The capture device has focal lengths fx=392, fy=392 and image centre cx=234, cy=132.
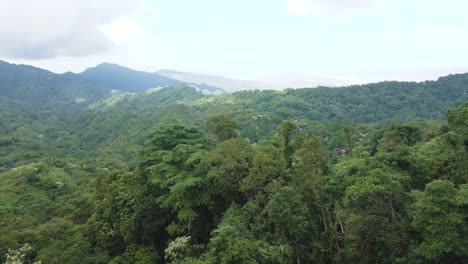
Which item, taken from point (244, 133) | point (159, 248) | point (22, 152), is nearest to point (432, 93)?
point (244, 133)

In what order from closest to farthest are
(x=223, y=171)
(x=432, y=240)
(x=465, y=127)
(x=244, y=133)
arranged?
(x=432, y=240) < (x=223, y=171) < (x=465, y=127) < (x=244, y=133)

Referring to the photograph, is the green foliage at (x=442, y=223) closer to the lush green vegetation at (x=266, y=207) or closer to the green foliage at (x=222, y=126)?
the lush green vegetation at (x=266, y=207)

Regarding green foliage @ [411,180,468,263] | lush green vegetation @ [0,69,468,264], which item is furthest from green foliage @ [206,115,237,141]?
green foliage @ [411,180,468,263]

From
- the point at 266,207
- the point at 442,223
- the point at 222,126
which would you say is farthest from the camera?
the point at 222,126

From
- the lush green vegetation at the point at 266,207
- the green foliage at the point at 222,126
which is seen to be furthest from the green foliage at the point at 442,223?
the green foliage at the point at 222,126

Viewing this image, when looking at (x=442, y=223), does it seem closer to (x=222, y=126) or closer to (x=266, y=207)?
(x=266, y=207)

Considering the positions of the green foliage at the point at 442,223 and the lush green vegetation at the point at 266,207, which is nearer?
the green foliage at the point at 442,223

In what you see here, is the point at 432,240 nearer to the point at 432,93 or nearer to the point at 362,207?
the point at 362,207

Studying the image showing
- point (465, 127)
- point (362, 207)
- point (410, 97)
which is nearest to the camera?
point (362, 207)

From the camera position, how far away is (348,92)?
16225cm

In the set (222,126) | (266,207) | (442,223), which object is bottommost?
(266,207)

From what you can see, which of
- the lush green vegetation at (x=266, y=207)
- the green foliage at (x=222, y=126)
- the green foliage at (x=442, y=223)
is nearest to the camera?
the green foliage at (x=442, y=223)

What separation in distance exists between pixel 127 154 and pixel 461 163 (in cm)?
9599

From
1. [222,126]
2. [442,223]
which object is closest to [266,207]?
[442,223]
